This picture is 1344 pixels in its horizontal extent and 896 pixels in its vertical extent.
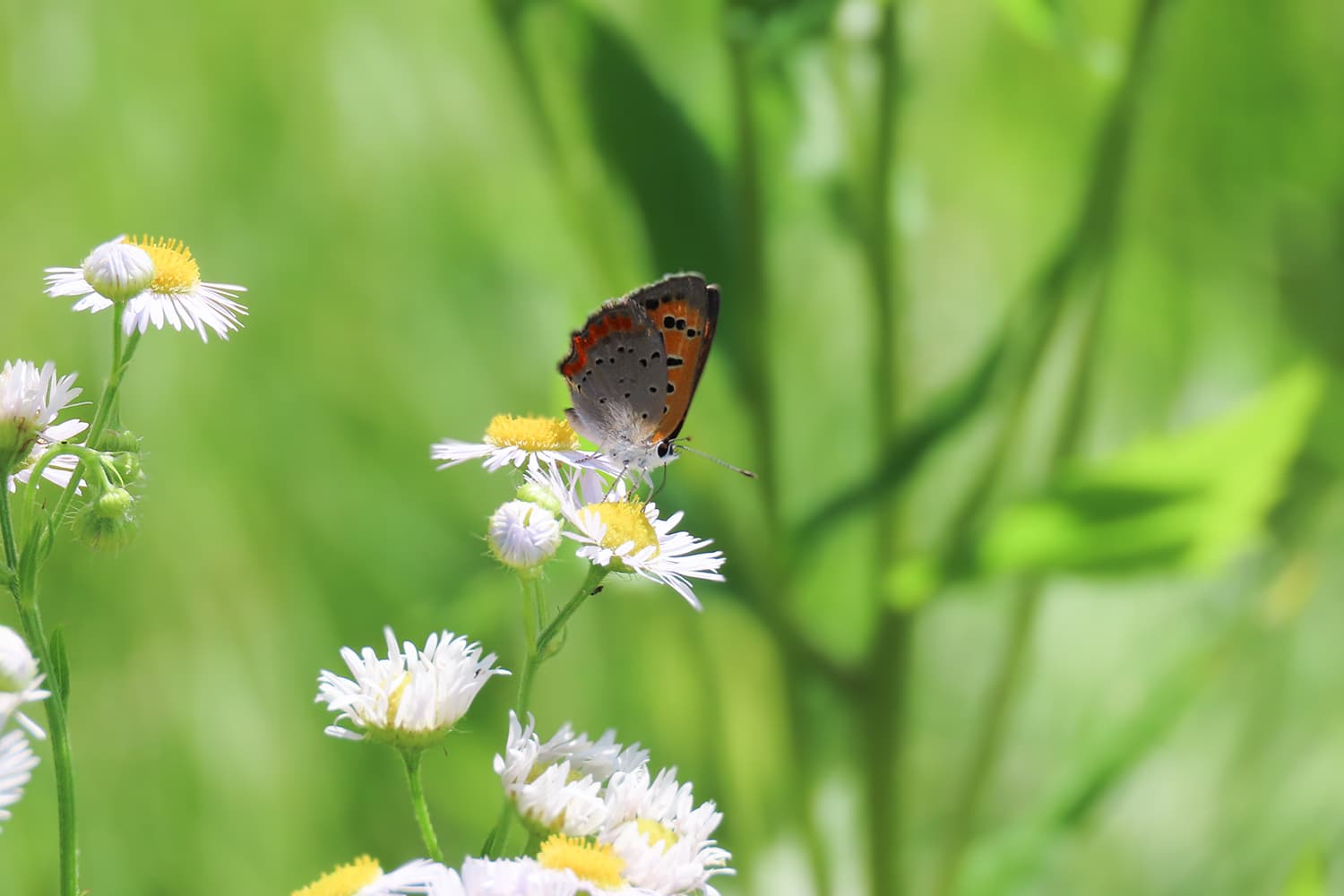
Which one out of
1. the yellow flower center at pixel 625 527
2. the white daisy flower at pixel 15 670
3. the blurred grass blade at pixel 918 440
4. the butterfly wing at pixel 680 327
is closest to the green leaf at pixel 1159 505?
the blurred grass blade at pixel 918 440

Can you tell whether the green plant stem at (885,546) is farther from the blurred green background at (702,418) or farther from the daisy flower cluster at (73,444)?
the daisy flower cluster at (73,444)

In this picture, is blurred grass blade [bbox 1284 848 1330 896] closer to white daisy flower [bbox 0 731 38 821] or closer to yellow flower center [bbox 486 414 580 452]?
yellow flower center [bbox 486 414 580 452]

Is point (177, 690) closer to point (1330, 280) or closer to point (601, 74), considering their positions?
point (601, 74)

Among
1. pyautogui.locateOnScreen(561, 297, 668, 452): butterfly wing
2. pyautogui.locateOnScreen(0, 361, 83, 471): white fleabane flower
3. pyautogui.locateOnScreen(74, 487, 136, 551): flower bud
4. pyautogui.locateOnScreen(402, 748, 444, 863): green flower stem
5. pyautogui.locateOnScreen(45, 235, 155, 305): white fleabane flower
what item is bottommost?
pyautogui.locateOnScreen(402, 748, 444, 863): green flower stem

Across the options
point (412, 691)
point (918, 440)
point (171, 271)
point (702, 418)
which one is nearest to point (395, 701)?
point (412, 691)

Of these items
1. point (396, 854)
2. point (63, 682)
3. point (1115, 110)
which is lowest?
point (63, 682)

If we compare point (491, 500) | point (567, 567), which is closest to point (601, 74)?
point (567, 567)

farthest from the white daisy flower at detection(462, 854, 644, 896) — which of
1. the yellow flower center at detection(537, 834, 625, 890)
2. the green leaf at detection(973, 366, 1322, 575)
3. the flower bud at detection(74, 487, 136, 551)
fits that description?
the green leaf at detection(973, 366, 1322, 575)

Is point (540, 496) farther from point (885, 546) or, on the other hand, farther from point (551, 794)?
point (885, 546)
